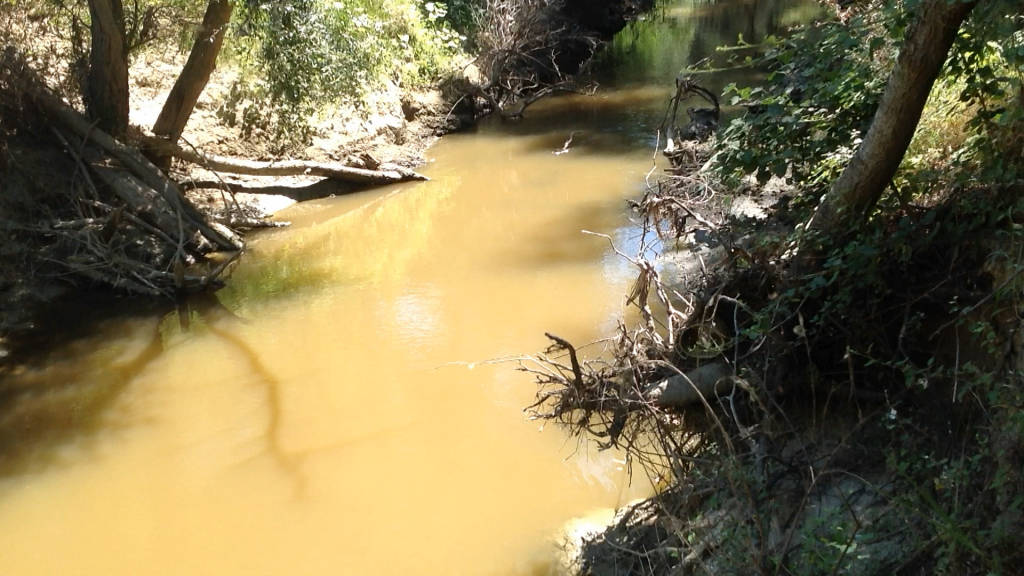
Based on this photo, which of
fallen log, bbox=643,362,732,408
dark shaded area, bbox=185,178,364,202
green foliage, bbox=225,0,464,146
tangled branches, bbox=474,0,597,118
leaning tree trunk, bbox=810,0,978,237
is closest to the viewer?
leaning tree trunk, bbox=810,0,978,237

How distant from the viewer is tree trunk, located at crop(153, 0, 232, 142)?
32.0ft

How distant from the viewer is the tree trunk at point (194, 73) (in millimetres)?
9758

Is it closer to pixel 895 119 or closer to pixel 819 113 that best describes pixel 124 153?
pixel 819 113

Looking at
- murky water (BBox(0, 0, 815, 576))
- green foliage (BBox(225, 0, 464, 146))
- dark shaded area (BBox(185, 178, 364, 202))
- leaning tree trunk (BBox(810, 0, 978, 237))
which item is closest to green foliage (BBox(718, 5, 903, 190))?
leaning tree trunk (BBox(810, 0, 978, 237))

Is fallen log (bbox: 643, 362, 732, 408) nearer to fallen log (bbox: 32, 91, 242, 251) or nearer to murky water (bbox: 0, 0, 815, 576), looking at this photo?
murky water (bbox: 0, 0, 815, 576)

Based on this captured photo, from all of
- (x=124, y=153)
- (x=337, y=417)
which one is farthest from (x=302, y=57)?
(x=337, y=417)

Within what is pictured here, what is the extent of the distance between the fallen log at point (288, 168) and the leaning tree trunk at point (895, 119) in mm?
8178

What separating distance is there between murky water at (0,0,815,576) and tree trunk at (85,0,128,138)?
2108 millimetres

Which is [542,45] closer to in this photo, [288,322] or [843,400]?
[288,322]

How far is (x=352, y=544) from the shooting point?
17.3 ft

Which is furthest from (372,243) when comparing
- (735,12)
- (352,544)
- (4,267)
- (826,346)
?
(735,12)

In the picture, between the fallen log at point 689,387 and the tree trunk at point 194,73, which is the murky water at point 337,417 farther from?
the tree trunk at point 194,73

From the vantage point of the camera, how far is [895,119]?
369 cm

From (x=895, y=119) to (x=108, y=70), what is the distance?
8.64 metres
